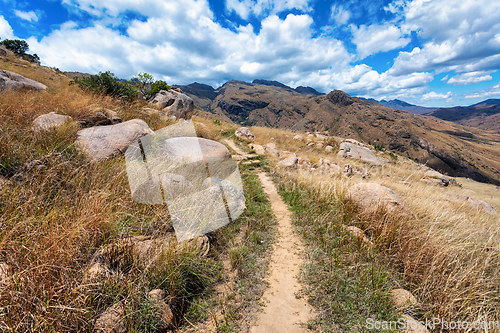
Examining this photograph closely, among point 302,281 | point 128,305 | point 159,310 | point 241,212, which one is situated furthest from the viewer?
point 241,212

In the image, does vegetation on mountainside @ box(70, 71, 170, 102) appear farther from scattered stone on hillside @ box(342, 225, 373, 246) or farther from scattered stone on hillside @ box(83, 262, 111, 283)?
scattered stone on hillside @ box(342, 225, 373, 246)

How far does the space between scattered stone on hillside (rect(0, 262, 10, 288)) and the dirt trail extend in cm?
244

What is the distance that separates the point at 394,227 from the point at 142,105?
1196 cm

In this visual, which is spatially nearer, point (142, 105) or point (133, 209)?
point (133, 209)

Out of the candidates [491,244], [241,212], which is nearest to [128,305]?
[241,212]

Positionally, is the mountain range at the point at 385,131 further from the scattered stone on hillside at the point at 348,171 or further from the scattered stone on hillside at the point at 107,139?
the scattered stone on hillside at the point at 107,139

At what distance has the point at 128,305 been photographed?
6.64ft

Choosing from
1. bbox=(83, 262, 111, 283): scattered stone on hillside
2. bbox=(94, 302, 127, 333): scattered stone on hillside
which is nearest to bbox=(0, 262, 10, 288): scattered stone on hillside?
bbox=(83, 262, 111, 283): scattered stone on hillside

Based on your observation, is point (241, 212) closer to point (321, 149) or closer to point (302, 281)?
point (302, 281)

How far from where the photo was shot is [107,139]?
16.6 feet

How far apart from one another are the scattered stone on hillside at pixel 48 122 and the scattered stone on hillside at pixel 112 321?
4380 mm

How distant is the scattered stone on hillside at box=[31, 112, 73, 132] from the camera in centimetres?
427

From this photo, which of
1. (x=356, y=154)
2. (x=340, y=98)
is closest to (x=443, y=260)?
(x=356, y=154)

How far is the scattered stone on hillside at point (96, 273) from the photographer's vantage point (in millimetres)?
2044
